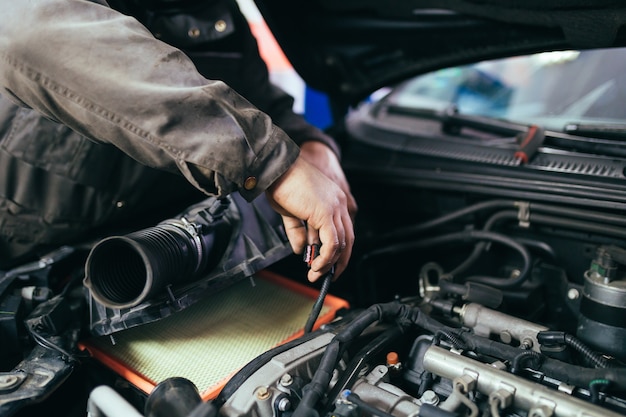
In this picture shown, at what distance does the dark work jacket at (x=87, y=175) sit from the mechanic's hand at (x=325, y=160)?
41 millimetres

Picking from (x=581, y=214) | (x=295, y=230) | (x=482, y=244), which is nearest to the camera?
(x=295, y=230)

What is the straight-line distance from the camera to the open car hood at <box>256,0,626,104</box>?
1310 millimetres

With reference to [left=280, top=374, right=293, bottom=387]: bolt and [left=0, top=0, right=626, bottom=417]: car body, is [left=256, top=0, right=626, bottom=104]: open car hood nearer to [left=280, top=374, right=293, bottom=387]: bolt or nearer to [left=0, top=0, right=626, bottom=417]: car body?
[left=0, top=0, right=626, bottom=417]: car body

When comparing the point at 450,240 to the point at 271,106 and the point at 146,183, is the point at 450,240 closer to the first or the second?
the point at 271,106

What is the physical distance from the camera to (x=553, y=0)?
130cm

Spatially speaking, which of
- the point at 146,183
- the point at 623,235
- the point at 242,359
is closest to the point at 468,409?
the point at 242,359

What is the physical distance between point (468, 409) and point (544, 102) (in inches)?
46.9

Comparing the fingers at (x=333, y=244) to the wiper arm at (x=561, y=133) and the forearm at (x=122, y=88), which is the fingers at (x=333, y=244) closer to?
the forearm at (x=122, y=88)

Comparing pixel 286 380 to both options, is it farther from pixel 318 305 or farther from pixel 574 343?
pixel 574 343

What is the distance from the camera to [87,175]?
4.13 feet

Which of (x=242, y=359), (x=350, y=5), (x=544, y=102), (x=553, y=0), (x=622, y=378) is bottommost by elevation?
(x=242, y=359)

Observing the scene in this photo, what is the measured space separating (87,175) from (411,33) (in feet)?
3.41

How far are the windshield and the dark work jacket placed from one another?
65 centimetres

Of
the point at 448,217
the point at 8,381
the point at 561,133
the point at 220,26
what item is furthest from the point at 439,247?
the point at 8,381
